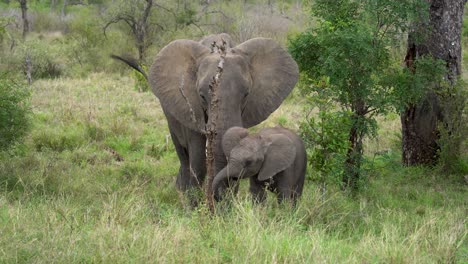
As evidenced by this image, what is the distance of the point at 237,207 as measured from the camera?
5.03 m

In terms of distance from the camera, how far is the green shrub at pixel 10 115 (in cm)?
728

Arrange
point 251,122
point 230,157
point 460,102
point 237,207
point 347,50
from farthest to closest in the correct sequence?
point 460,102, point 347,50, point 251,122, point 230,157, point 237,207

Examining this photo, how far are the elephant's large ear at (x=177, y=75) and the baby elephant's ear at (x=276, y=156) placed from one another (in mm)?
808

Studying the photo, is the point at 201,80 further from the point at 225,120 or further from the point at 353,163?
the point at 353,163

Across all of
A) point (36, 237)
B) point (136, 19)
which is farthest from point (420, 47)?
point (136, 19)

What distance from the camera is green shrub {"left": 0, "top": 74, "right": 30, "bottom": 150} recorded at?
7.28 meters

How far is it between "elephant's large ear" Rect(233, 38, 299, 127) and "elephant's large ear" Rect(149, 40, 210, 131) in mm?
453

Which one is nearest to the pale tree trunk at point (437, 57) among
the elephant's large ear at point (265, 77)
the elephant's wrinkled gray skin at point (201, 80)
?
the elephant's large ear at point (265, 77)

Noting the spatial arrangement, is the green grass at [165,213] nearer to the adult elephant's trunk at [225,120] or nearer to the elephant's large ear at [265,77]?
the adult elephant's trunk at [225,120]

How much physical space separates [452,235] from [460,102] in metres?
4.26

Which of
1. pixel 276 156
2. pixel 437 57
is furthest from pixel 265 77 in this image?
pixel 437 57

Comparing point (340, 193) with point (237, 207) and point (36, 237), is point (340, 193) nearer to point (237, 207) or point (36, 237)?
point (237, 207)

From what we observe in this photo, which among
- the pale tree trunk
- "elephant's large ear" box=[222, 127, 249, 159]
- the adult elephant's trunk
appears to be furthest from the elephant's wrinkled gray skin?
the pale tree trunk

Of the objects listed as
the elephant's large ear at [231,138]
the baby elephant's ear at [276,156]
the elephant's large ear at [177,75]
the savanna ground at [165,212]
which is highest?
the elephant's large ear at [177,75]
